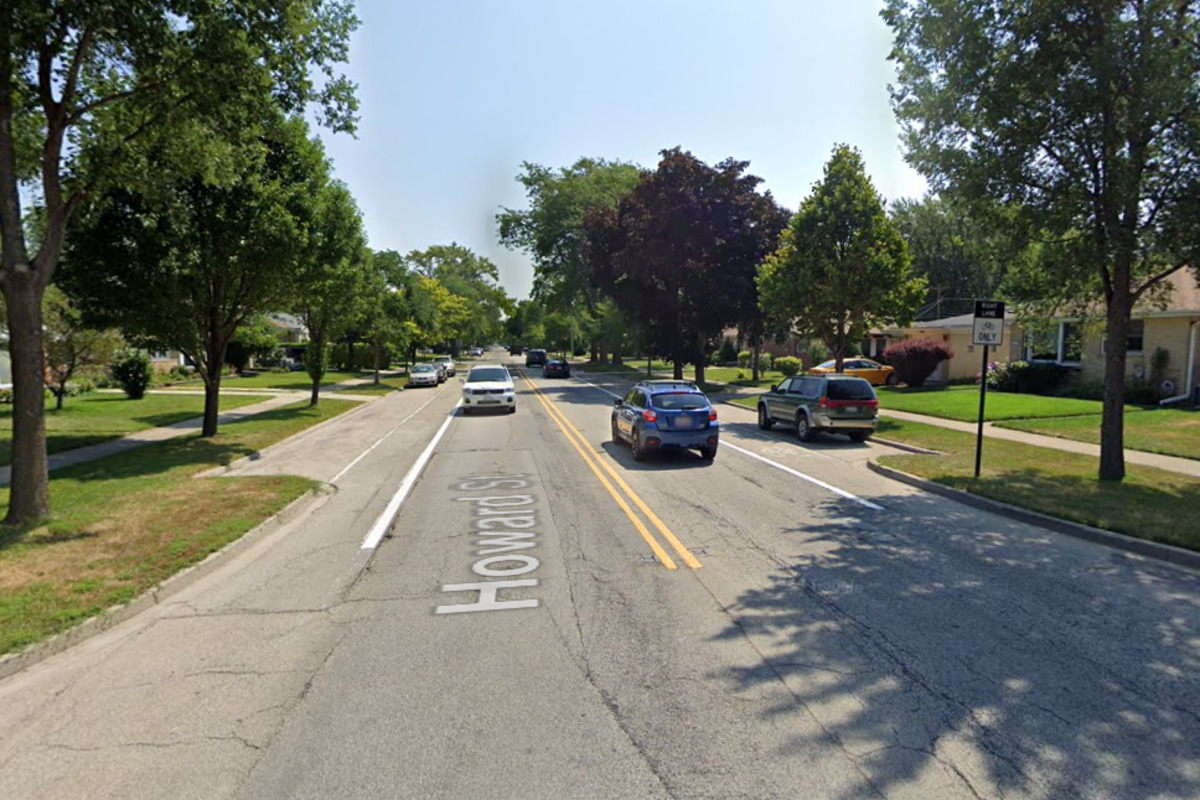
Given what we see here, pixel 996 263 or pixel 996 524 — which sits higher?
pixel 996 263

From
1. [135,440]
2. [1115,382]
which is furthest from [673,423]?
[135,440]

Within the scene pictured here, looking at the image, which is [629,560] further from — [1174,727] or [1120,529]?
[1120,529]

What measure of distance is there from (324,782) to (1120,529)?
8.67 m

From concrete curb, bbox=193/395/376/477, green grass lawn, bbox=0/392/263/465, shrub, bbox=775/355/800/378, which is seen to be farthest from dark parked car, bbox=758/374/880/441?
shrub, bbox=775/355/800/378

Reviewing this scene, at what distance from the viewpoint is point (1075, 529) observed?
8.32 m

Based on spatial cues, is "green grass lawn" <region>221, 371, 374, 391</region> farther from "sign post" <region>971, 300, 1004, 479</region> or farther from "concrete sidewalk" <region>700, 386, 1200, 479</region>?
"sign post" <region>971, 300, 1004, 479</region>

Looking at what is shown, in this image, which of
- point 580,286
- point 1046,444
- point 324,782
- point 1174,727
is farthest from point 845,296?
point 580,286

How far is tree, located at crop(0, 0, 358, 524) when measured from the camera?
8211 mm

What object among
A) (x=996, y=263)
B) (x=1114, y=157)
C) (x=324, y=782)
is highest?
(x=1114, y=157)

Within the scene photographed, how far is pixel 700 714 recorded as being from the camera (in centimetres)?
406

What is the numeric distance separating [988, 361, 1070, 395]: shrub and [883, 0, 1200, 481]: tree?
14.9m

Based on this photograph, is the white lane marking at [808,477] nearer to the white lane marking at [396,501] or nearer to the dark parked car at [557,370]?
the white lane marking at [396,501]

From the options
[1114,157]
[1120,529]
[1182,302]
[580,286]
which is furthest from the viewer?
[580,286]

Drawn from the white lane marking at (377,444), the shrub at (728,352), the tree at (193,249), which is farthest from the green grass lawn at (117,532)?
the shrub at (728,352)
